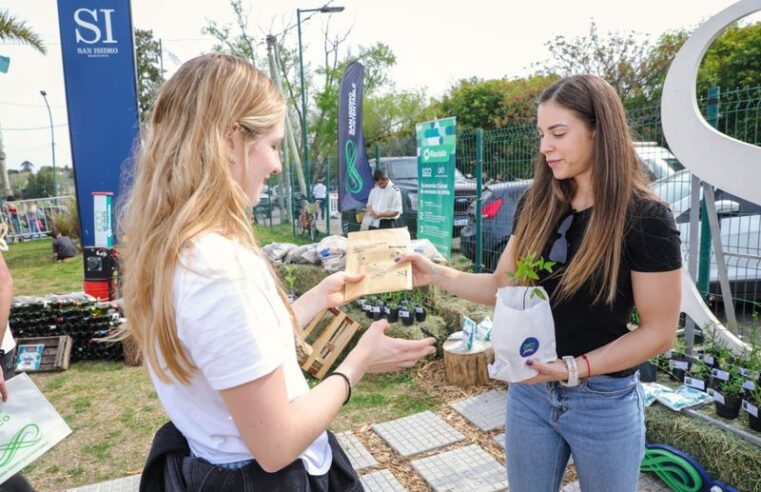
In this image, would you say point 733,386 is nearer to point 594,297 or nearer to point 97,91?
point 594,297

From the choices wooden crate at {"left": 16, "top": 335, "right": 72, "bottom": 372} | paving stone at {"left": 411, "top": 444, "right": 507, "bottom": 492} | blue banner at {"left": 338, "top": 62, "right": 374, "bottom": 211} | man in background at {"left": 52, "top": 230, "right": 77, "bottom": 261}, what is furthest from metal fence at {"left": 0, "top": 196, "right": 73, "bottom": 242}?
paving stone at {"left": 411, "top": 444, "right": 507, "bottom": 492}

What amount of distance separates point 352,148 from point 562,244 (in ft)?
27.2

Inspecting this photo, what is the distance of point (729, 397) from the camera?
9.78ft

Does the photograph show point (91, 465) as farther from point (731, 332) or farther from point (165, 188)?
point (731, 332)

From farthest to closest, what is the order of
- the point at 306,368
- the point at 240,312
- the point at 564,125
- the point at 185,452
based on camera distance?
the point at 306,368
the point at 564,125
the point at 185,452
the point at 240,312

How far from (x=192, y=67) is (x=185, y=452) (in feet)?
2.75

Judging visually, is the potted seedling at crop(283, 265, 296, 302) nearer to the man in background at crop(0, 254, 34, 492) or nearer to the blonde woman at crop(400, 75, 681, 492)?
the man in background at crop(0, 254, 34, 492)

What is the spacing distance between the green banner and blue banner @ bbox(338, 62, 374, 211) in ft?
8.00

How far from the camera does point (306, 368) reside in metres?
4.75

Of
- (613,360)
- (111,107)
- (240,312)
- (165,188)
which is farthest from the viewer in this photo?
(111,107)

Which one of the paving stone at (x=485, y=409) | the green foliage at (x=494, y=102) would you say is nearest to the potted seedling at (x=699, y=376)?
Answer: the paving stone at (x=485, y=409)

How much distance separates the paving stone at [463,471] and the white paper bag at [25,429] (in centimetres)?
206

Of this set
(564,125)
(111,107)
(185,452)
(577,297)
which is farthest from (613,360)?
(111,107)

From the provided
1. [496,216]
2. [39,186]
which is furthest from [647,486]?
[39,186]
